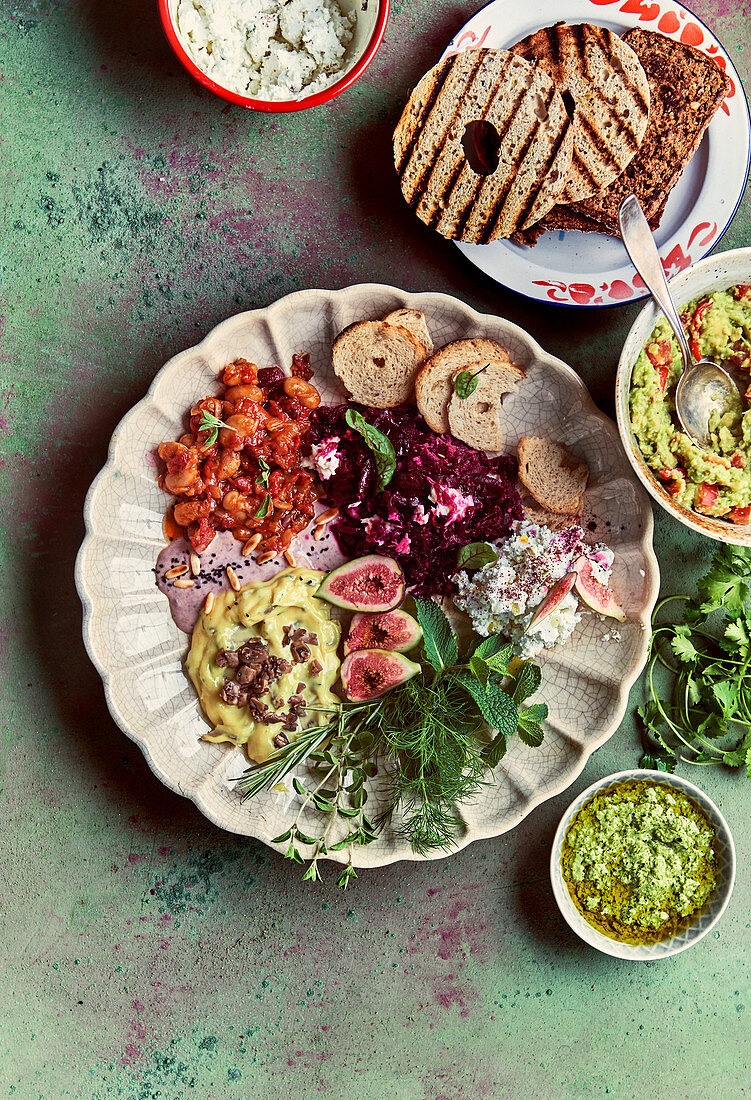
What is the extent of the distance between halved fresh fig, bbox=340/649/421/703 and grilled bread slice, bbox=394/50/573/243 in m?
1.60

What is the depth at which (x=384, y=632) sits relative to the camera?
2.82 m

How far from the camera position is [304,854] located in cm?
279

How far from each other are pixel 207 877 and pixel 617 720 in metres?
1.79

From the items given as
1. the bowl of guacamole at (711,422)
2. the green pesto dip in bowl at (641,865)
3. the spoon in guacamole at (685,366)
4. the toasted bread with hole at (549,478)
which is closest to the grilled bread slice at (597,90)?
the spoon in guacamole at (685,366)

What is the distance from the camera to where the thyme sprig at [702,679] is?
2.96 metres

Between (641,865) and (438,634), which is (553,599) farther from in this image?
(641,865)

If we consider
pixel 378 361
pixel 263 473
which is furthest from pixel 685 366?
pixel 263 473

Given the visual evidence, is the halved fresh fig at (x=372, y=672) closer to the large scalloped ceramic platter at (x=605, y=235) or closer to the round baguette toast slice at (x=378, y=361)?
the round baguette toast slice at (x=378, y=361)

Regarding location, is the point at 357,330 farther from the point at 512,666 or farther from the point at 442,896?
the point at 442,896

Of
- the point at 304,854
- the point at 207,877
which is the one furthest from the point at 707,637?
the point at 207,877

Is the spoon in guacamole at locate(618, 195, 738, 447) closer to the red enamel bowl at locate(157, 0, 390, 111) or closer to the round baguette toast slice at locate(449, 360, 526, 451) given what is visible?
the round baguette toast slice at locate(449, 360, 526, 451)

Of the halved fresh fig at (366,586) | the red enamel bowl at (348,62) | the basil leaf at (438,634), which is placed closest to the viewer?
the red enamel bowl at (348,62)

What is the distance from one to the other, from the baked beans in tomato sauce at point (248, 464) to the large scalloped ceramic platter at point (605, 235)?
2.95 ft

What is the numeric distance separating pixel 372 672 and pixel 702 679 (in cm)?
139
